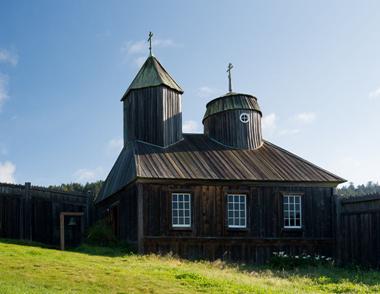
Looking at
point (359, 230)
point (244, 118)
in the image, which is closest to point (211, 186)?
point (244, 118)

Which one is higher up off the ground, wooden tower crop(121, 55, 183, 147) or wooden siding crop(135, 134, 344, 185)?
wooden tower crop(121, 55, 183, 147)

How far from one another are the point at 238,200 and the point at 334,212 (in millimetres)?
4793

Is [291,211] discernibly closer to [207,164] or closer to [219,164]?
[219,164]

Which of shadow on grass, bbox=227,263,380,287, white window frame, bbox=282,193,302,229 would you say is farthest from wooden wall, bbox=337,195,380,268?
white window frame, bbox=282,193,302,229

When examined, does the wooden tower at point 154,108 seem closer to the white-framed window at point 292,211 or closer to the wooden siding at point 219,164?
the wooden siding at point 219,164

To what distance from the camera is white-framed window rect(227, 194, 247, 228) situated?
26.4 meters

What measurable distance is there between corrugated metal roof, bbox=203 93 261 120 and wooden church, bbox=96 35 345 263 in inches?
2.1

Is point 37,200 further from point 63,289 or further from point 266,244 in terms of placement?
point 63,289

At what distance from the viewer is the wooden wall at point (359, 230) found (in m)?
24.3

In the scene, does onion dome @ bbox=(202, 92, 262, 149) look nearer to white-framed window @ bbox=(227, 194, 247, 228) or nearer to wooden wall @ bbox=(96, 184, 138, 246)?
white-framed window @ bbox=(227, 194, 247, 228)

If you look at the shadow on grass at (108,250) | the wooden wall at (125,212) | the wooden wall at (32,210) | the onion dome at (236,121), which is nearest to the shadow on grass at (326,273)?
the shadow on grass at (108,250)

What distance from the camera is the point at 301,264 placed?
26250 mm

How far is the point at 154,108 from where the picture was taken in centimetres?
2908

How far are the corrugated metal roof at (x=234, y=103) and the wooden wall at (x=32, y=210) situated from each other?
8.66 metres
